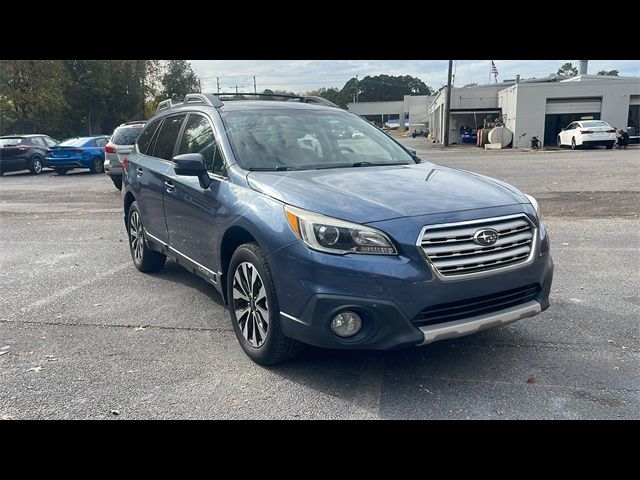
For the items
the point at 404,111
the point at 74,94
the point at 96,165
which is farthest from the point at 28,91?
the point at 404,111

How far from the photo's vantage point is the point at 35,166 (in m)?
21.5

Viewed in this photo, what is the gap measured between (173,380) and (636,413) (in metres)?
2.86

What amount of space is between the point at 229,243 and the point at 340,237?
1151mm

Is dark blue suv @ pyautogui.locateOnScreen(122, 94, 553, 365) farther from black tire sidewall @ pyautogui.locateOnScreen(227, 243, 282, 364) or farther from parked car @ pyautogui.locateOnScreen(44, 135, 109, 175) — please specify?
parked car @ pyautogui.locateOnScreen(44, 135, 109, 175)

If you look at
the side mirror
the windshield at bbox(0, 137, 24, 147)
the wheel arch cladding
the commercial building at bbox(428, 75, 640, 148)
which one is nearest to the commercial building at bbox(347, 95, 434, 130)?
the commercial building at bbox(428, 75, 640, 148)

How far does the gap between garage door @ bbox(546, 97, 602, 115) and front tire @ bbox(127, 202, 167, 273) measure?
110 feet

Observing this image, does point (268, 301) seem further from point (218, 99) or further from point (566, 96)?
point (566, 96)

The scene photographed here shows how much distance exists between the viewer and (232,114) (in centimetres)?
473

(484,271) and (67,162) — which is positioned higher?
(484,271)

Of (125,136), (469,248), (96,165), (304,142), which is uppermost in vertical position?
(304,142)

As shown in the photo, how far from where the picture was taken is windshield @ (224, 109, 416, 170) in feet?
14.3
